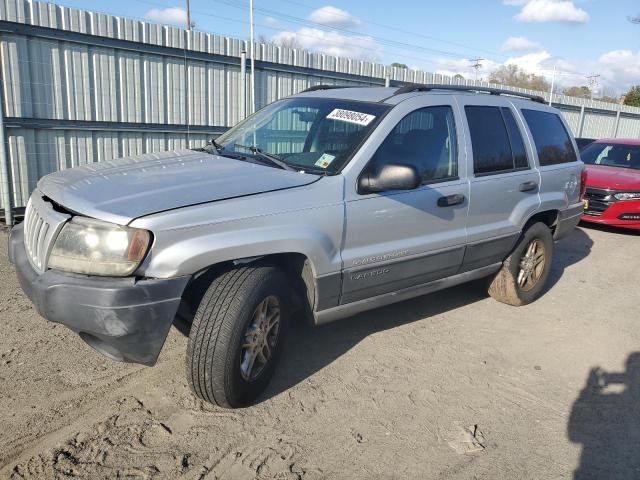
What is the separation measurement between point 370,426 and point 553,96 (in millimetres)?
17722

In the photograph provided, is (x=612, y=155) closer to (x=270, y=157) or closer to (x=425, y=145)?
(x=425, y=145)

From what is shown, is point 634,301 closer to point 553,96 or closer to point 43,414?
point 43,414

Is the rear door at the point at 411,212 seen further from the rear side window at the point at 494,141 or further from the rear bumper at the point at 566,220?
the rear bumper at the point at 566,220

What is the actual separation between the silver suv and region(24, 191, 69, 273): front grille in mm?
16

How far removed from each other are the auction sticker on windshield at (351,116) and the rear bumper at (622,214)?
21.7ft

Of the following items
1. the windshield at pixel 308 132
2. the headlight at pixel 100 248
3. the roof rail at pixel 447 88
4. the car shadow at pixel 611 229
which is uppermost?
the roof rail at pixel 447 88

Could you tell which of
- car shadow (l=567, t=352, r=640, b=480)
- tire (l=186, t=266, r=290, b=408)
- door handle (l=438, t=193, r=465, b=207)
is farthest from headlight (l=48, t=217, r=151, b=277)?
car shadow (l=567, t=352, r=640, b=480)

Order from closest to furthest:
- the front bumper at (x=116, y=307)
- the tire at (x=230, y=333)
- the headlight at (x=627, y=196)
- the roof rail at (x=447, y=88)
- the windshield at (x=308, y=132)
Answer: the front bumper at (x=116, y=307) → the tire at (x=230, y=333) → the windshield at (x=308, y=132) → the roof rail at (x=447, y=88) → the headlight at (x=627, y=196)

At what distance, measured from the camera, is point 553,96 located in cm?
1809

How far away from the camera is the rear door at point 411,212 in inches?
140

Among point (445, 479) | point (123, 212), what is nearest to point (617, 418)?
point (445, 479)

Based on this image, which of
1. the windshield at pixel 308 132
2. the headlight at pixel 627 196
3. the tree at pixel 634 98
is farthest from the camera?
the tree at pixel 634 98

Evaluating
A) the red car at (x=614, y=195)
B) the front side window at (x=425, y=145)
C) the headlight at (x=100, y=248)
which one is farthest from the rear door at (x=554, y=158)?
the headlight at (x=100, y=248)

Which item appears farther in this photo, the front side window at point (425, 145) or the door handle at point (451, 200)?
the door handle at point (451, 200)
